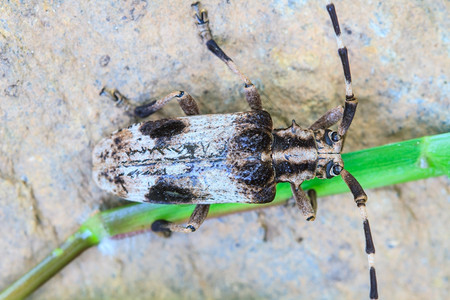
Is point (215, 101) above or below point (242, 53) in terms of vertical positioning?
below

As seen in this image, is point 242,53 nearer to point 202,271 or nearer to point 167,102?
point 167,102

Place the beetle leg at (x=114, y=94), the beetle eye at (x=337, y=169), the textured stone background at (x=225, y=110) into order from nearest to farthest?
the beetle eye at (x=337, y=169), the textured stone background at (x=225, y=110), the beetle leg at (x=114, y=94)

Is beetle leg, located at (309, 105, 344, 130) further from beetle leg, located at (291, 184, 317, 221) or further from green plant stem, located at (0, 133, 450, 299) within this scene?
beetle leg, located at (291, 184, 317, 221)

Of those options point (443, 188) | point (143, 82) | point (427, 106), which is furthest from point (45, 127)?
point (443, 188)

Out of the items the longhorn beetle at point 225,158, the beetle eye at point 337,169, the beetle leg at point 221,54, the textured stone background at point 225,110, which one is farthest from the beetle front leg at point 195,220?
the beetle eye at point 337,169

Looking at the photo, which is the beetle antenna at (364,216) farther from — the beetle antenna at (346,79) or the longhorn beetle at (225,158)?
the beetle antenna at (346,79)

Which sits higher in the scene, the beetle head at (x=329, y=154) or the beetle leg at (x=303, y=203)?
the beetle head at (x=329, y=154)

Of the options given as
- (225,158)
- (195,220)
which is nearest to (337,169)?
(225,158)
